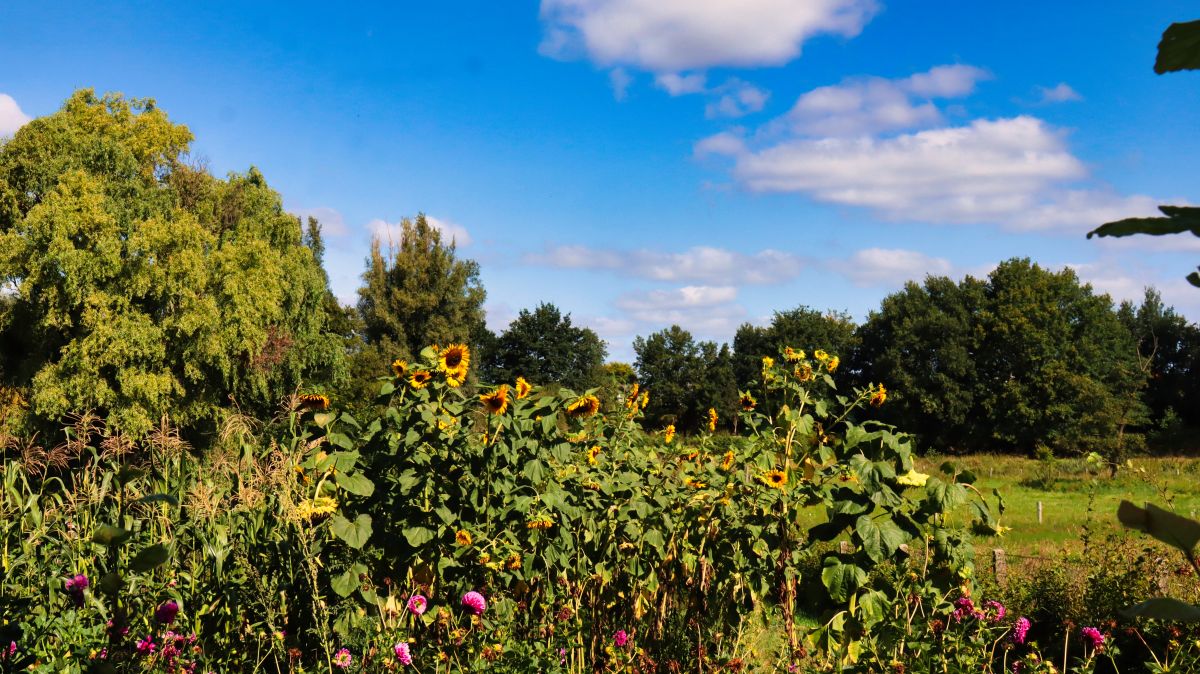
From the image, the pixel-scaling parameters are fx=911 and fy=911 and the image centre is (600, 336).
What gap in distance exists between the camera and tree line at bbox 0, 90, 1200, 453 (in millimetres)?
20609

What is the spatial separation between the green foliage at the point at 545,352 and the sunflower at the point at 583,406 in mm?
43679

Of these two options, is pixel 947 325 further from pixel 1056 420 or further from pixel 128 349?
pixel 128 349

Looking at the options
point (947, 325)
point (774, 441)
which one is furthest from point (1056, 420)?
point (774, 441)

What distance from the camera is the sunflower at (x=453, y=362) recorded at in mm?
3734

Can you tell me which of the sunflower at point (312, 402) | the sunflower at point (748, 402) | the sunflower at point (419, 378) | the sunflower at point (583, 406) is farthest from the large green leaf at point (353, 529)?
the sunflower at point (748, 402)

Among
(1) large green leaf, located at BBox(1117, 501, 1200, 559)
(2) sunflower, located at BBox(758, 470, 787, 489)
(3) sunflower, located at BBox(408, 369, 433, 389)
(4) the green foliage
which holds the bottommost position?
(2) sunflower, located at BBox(758, 470, 787, 489)

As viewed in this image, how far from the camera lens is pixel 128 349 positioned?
2042cm

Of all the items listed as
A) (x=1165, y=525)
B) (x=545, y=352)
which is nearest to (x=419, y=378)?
(x=1165, y=525)

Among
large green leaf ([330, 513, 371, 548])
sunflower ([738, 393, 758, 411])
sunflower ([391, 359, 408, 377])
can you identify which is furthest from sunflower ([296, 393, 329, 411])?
sunflower ([738, 393, 758, 411])

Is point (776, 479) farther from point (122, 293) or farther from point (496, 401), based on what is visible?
point (122, 293)

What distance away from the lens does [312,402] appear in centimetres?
393

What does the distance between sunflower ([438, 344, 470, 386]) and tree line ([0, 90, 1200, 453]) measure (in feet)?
4.09

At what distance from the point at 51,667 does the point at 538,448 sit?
1.77 meters

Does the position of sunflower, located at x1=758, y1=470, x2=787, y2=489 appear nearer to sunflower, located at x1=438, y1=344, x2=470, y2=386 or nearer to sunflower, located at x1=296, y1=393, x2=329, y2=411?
sunflower, located at x1=438, y1=344, x2=470, y2=386
